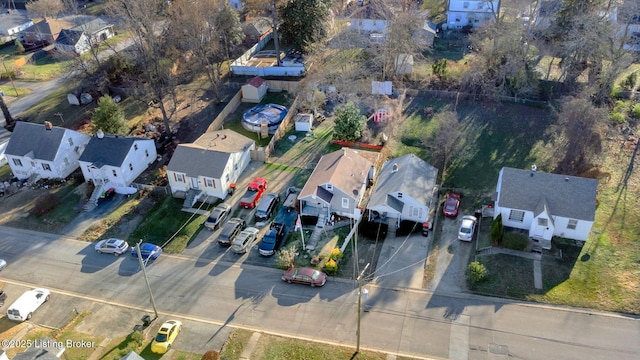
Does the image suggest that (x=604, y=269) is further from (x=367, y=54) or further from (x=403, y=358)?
(x=367, y=54)

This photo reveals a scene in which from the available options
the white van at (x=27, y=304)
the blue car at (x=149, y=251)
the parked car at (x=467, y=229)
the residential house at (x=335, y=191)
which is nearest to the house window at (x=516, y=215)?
the parked car at (x=467, y=229)

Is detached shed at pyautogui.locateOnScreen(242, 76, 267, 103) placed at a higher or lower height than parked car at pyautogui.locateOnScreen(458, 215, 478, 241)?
higher

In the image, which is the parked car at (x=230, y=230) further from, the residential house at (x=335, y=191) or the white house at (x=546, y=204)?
the white house at (x=546, y=204)

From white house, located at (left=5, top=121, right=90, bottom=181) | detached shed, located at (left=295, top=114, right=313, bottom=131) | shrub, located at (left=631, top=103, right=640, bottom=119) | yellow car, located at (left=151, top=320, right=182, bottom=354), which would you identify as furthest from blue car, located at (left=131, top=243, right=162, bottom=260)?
shrub, located at (left=631, top=103, right=640, bottom=119)

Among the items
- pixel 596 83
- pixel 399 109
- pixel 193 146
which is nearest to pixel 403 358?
pixel 193 146

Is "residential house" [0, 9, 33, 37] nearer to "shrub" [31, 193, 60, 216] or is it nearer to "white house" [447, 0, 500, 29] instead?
"shrub" [31, 193, 60, 216]

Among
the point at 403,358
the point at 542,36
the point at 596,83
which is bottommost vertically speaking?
the point at 403,358
